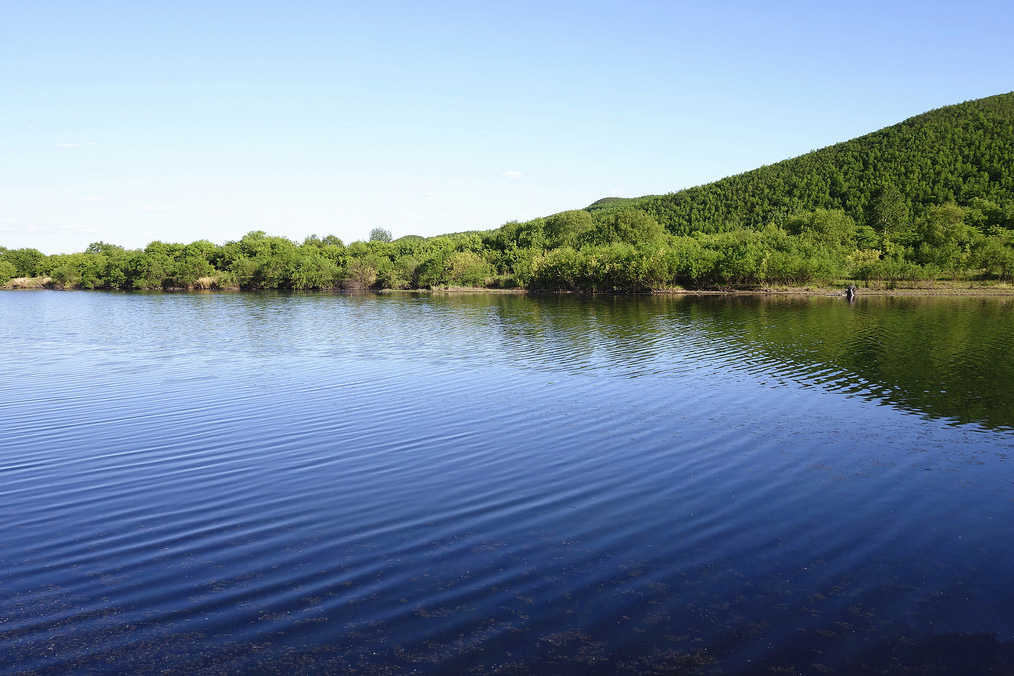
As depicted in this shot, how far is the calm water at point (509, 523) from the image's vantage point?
5.95m

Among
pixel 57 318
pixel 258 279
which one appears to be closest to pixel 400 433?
pixel 57 318

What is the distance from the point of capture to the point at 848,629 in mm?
6211

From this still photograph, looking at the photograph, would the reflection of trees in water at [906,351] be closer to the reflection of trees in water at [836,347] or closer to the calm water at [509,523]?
the reflection of trees in water at [836,347]

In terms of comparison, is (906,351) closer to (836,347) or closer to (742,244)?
(836,347)

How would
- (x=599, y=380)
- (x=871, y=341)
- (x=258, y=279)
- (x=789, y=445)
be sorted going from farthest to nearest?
(x=258, y=279) → (x=871, y=341) → (x=599, y=380) → (x=789, y=445)

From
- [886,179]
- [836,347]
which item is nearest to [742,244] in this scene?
[886,179]

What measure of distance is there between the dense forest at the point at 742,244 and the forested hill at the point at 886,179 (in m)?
0.32

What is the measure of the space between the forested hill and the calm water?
103400 millimetres

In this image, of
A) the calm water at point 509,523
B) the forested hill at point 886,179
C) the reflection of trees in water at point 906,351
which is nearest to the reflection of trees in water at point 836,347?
the reflection of trees in water at point 906,351

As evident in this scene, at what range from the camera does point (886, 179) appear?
119625mm

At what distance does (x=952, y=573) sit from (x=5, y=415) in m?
19.6

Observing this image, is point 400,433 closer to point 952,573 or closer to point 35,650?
point 35,650

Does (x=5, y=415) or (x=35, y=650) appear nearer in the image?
(x=35, y=650)

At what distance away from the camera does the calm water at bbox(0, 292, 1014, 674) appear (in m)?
5.95
